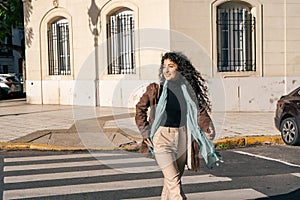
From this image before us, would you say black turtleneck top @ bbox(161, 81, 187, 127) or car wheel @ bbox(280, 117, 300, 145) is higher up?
black turtleneck top @ bbox(161, 81, 187, 127)

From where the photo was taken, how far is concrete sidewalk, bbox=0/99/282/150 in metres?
10.7

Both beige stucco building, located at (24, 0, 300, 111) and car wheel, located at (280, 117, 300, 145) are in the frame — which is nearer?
car wheel, located at (280, 117, 300, 145)

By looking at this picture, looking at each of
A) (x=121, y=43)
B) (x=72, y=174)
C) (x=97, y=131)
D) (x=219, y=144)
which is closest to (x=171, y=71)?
(x=72, y=174)

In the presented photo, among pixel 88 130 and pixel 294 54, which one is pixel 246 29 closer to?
pixel 294 54

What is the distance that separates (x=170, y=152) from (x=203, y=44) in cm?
1153

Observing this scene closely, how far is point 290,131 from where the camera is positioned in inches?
410

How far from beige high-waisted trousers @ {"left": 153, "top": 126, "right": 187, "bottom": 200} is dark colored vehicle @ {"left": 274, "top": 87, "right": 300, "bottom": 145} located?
605cm

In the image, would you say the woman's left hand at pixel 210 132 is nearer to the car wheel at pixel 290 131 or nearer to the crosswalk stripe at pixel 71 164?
the crosswalk stripe at pixel 71 164

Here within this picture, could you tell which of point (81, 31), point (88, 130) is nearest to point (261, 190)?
point (88, 130)

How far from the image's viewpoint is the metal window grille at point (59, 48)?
64.8 feet

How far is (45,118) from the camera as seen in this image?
15219 millimetres

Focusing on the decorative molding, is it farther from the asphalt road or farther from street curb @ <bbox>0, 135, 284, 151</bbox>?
the asphalt road

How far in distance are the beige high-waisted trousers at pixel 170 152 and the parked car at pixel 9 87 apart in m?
23.4

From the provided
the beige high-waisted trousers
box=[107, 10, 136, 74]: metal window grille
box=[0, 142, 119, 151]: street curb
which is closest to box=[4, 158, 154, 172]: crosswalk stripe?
box=[0, 142, 119, 151]: street curb
